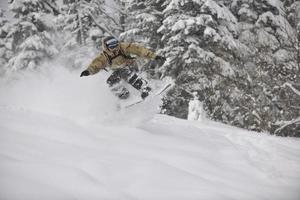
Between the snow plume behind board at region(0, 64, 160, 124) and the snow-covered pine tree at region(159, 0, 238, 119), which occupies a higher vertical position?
the snow-covered pine tree at region(159, 0, 238, 119)

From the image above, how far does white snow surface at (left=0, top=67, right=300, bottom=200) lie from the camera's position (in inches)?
174

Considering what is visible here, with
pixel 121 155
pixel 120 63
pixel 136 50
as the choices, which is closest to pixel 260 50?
pixel 136 50

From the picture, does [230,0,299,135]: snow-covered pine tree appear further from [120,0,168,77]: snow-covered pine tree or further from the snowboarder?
the snowboarder

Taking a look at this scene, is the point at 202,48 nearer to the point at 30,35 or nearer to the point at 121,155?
the point at 121,155

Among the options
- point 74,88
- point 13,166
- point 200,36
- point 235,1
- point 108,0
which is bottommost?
point 13,166

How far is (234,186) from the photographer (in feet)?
16.5

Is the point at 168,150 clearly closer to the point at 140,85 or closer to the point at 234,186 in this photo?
the point at 234,186

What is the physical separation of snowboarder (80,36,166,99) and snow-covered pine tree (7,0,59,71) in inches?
509

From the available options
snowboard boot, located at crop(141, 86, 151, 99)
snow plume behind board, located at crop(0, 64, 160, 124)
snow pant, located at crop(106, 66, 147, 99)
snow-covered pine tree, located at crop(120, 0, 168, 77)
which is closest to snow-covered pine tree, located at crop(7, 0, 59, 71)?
snow-covered pine tree, located at crop(120, 0, 168, 77)

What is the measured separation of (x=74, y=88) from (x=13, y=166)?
16.6ft

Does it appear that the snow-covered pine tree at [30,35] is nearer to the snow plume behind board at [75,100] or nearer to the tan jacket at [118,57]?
the snow plume behind board at [75,100]

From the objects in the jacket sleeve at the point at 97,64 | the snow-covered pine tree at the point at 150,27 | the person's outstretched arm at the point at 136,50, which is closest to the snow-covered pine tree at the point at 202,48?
the snow-covered pine tree at the point at 150,27

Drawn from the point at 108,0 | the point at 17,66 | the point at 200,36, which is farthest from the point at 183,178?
the point at 108,0

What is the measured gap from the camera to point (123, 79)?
8969 mm
